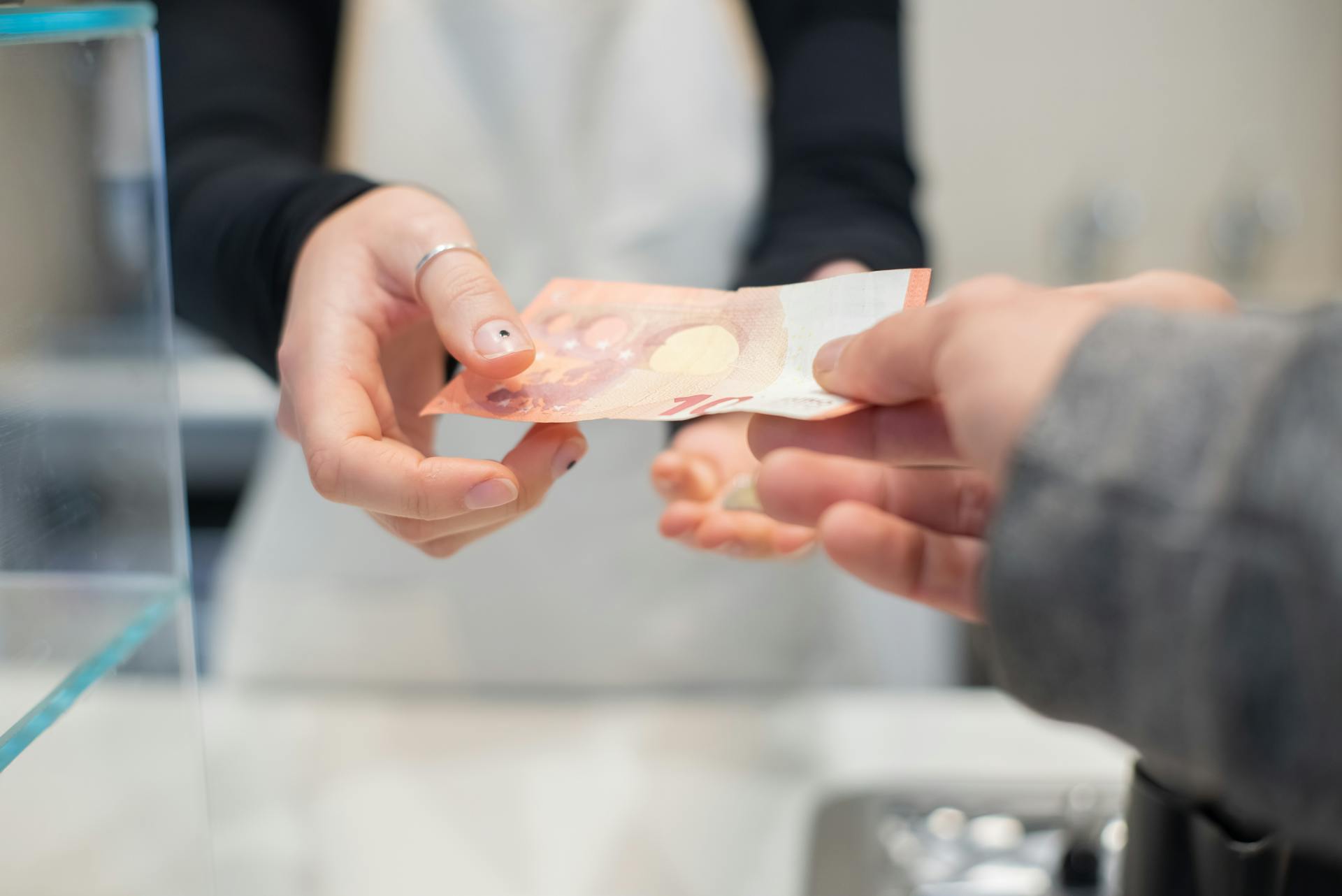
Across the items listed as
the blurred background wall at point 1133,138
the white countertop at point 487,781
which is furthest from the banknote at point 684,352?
the blurred background wall at point 1133,138

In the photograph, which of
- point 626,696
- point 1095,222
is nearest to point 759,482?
point 626,696

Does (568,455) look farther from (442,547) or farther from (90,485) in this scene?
(90,485)

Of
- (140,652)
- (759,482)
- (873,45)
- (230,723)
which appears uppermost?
(873,45)

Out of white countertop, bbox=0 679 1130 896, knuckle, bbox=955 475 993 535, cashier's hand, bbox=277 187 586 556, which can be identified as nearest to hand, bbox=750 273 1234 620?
knuckle, bbox=955 475 993 535

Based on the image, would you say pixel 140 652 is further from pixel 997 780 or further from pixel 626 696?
pixel 997 780

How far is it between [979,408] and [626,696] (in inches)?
18.3

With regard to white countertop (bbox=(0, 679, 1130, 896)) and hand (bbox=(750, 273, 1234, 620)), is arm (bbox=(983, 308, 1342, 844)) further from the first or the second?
white countertop (bbox=(0, 679, 1130, 896))

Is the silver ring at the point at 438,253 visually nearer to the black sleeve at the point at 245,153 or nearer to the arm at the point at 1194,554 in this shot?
the black sleeve at the point at 245,153

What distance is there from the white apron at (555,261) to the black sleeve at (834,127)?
0.13 feet

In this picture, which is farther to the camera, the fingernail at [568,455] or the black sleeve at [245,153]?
the black sleeve at [245,153]

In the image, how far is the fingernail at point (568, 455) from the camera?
15.2 inches

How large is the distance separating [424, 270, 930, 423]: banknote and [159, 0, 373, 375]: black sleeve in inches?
5.6

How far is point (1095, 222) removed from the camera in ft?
4.32

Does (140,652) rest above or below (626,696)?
above
